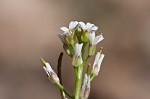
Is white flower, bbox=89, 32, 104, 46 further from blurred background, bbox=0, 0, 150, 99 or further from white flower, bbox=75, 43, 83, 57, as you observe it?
blurred background, bbox=0, 0, 150, 99

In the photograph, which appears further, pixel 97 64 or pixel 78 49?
pixel 97 64

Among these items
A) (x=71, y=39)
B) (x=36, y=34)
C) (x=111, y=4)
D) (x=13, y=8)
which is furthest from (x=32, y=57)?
(x=71, y=39)

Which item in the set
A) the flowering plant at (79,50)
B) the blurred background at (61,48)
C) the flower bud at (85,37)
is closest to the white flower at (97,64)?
the flowering plant at (79,50)

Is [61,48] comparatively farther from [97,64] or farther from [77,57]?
[77,57]

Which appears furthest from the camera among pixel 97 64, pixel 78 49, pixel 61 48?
pixel 61 48

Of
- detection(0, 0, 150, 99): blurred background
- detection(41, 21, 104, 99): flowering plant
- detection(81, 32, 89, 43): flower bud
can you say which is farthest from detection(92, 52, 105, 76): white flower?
detection(0, 0, 150, 99): blurred background

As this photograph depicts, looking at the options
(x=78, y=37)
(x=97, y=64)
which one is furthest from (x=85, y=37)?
(x=97, y=64)

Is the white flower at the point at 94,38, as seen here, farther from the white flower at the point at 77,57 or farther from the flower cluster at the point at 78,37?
the white flower at the point at 77,57

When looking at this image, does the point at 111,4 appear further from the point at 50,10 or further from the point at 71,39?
the point at 71,39

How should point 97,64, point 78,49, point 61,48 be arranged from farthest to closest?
point 61,48, point 97,64, point 78,49
